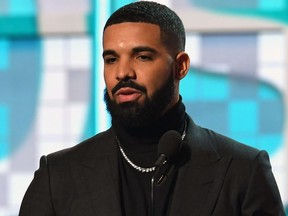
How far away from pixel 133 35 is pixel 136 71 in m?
0.08

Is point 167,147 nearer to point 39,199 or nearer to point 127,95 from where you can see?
point 127,95

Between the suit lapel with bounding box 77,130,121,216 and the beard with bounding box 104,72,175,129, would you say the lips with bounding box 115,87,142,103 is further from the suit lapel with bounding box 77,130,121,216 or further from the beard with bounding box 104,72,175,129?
the suit lapel with bounding box 77,130,121,216

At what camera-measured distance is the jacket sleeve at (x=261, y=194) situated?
1.32m

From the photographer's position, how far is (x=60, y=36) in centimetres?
249

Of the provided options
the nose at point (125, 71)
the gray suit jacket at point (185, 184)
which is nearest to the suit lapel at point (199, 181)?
the gray suit jacket at point (185, 184)

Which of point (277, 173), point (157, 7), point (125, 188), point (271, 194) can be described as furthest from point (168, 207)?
point (277, 173)

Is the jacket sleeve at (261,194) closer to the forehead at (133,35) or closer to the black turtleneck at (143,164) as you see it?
the black turtleneck at (143,164)

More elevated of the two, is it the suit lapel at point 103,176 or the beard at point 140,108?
the beard at point 140,108

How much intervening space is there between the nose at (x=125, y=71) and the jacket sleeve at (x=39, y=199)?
0.85 feet

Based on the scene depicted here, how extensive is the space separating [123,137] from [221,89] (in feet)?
3.47

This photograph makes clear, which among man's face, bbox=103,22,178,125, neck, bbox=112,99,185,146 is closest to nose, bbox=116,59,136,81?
man's face, bbox=103,22,178,125

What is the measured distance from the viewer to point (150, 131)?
4.58 feet

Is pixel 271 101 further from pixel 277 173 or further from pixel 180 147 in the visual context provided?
pixel 180 147

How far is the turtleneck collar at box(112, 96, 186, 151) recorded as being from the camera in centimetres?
140
